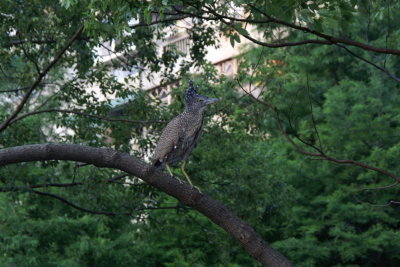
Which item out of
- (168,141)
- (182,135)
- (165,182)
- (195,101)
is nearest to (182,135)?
(182,135)

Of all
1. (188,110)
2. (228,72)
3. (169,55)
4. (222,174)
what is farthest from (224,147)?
(228,72)

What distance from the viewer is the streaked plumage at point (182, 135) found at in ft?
25.8

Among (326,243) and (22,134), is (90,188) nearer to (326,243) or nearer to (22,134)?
(22,134)

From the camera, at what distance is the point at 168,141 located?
7.89 meters

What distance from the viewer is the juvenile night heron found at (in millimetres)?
7867

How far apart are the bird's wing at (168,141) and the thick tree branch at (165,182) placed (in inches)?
37.3

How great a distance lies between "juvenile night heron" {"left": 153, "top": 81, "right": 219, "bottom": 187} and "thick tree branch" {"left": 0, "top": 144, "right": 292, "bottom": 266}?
933mm

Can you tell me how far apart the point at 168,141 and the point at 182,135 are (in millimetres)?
213

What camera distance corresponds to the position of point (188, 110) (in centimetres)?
827

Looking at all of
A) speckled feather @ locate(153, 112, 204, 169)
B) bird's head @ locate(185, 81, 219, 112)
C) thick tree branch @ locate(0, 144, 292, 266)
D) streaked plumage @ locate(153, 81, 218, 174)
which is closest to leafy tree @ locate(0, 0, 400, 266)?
bird's head @ locate(185, 81, 219, 112)

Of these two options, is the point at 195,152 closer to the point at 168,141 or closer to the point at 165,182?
the point at 168,141

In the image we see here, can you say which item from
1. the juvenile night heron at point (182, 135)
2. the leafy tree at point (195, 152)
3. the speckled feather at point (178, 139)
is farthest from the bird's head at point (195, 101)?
the leafy tree at point (195, 152)

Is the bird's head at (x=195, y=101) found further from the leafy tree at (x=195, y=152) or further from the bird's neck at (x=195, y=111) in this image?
the leafy tree at (x=195, y=152)

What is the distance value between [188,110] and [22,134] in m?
4.16
